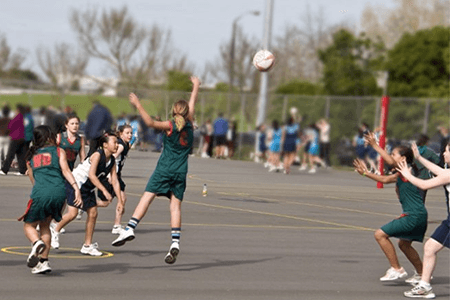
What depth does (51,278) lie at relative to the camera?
893 cm

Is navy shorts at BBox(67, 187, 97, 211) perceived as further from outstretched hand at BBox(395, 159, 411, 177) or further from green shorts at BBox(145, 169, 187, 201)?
outstretched hand at BBox(395, 159, 411, 177)

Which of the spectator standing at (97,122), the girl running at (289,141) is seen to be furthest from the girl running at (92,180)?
the girl running at (289,141)

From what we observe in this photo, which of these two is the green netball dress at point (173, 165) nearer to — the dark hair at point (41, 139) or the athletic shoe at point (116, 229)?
the dark hair at point (41, 139)

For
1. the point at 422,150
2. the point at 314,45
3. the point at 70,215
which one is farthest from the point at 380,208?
the point at 314,45

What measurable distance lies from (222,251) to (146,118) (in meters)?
2.67

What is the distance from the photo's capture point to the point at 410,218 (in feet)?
30.7

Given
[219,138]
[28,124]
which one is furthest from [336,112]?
[28,124]

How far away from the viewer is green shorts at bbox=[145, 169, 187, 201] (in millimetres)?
10219

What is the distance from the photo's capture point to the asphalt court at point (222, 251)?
28.7 ft

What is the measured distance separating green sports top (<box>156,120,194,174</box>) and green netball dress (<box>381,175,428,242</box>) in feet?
7.62

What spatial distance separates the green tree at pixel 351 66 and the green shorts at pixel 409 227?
133 ft

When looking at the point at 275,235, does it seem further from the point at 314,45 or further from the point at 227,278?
the point at 314,45

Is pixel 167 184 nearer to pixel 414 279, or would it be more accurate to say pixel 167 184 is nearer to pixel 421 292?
pixel 414 279

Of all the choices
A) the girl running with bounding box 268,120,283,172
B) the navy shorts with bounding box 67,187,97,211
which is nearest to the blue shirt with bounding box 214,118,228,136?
the girl running with bounding box 268,120,283,172
